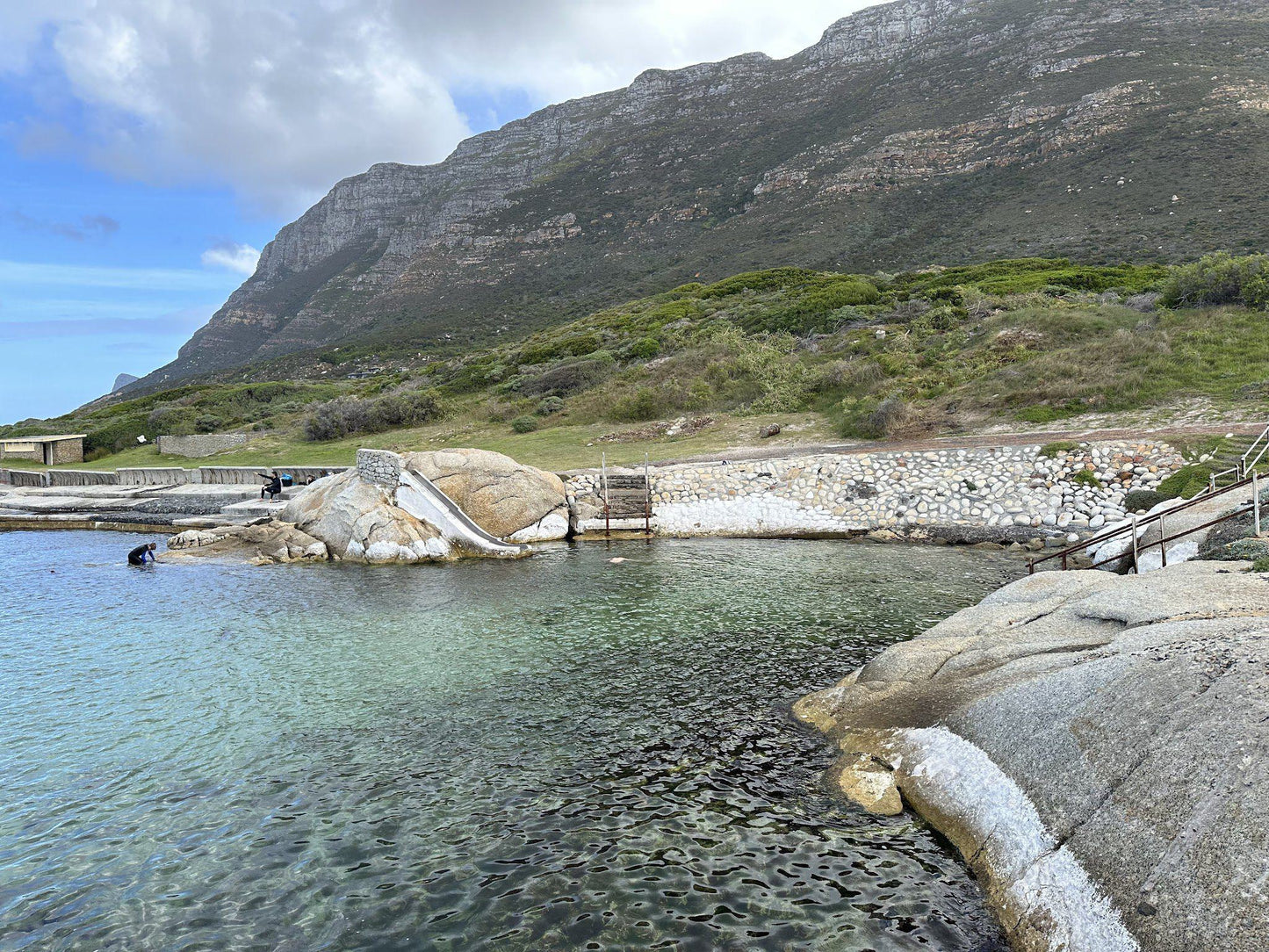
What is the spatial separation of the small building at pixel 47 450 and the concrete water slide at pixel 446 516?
41.3 m

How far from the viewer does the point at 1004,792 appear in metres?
6.09

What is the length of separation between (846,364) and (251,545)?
89.6 ft

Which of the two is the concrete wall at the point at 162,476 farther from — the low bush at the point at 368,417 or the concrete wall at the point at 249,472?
the low bush at the point at 368,417

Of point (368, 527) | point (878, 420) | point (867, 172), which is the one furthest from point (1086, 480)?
point (867, 172)

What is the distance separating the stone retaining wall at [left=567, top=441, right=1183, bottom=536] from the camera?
20422 mm

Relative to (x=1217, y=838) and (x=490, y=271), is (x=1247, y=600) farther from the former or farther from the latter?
(x=490, y=271)

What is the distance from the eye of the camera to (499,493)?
77.6 ft

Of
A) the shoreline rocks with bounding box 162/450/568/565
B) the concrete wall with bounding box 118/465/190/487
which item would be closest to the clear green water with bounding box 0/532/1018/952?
the shoreline rocks with bounding box 162/450/568/565

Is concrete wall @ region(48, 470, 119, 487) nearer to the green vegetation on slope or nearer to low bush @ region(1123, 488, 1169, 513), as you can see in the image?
the green vegetation on slope

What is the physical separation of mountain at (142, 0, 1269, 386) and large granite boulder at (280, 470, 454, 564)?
2164 inches

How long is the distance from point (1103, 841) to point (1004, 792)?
123 centimetres

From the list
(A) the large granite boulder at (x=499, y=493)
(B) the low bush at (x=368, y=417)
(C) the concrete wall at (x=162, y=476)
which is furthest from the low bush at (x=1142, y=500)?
(B) the low bush at (x=368, y=417)

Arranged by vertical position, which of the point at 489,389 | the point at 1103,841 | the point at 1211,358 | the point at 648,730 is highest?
the point at 489,389

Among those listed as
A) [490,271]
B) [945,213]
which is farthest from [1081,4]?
[490,271]
